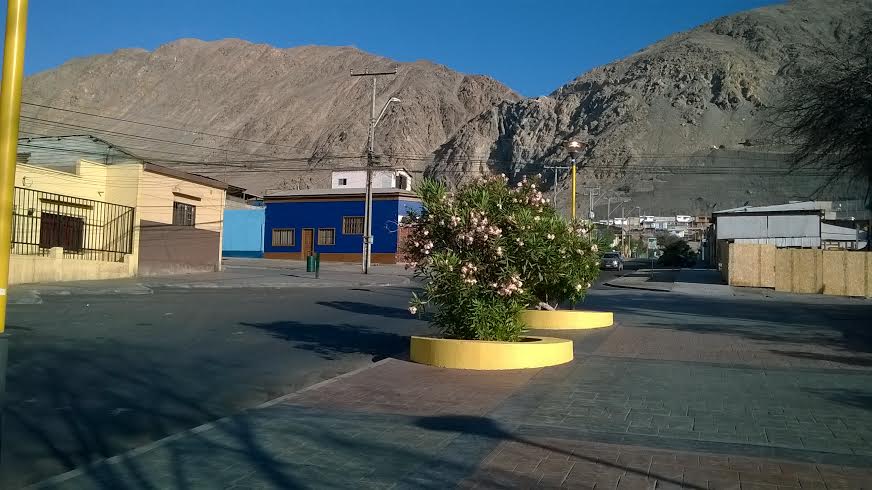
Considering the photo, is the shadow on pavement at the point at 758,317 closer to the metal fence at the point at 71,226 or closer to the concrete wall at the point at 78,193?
the concrete wall at the point at 78,193

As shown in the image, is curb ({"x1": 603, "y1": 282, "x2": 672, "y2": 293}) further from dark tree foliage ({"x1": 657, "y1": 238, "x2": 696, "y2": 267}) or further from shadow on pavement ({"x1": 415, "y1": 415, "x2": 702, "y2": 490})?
dark tree foliage ({"x1": 657, "y1": 238, "x2": 696, "y2": 267})

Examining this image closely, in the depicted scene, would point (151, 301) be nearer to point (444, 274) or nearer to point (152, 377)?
point (152, 377)

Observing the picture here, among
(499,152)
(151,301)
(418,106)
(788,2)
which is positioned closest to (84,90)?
(418,106)

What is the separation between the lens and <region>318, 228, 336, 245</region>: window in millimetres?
51031

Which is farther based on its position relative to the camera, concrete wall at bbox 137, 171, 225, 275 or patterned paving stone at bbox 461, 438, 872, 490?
concrete wall at bbox 137, 171, 225, 275

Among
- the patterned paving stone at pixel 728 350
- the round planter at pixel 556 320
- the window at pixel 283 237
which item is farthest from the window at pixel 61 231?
the window at pixel 283 237

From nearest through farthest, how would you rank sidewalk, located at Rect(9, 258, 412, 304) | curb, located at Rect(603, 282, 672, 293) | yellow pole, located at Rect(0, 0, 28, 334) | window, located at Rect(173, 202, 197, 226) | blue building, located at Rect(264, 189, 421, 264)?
yellow pole, located at Rect(0, 0, 28, 334) < sidewalk, located at Rect(9, 258, 412, 304) < curb, located at Rect(603, 282, 672, 293) < window, located at Rect(173, 202, 197, 226) < blue building, located at Rect(264, 189, 421, 264)

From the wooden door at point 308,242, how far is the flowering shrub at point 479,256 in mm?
42438

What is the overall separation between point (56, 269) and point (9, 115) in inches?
881

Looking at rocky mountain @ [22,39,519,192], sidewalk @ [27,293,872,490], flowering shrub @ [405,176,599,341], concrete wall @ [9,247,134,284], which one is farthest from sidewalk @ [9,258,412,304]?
rocky mountain @ [22,39,519,192]

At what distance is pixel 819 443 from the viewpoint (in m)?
5.86

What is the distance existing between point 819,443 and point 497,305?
4469 millimetres

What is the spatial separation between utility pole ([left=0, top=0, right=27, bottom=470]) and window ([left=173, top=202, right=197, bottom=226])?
27.9 metres

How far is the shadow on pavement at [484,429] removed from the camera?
5.24 m
